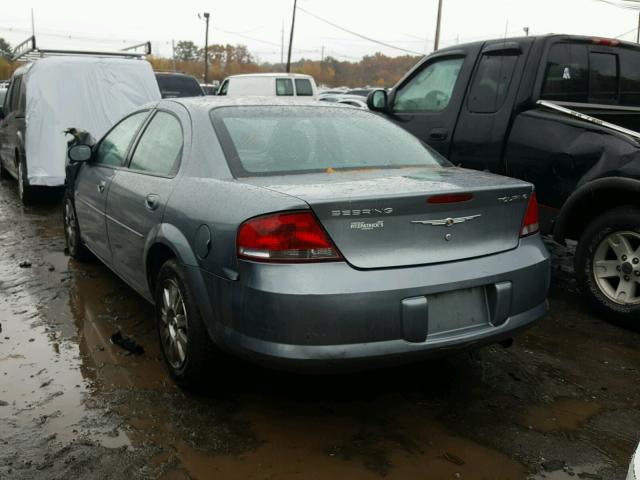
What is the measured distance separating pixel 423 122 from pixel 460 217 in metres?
3.15

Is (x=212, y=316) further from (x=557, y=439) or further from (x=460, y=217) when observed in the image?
(x=557, y=439)

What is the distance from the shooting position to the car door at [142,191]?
3623mm

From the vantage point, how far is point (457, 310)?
2854 mm

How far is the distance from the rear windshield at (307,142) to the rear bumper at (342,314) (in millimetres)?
761

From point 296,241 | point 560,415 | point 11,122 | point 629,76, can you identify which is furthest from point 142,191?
point 11,122

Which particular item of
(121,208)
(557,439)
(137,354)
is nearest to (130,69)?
(121,208)

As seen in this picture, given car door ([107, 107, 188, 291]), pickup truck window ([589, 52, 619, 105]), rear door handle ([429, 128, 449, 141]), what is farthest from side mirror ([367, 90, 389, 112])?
car door ([107, 107, 188, 291])

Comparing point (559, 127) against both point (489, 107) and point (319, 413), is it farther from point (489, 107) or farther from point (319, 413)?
point (319, 413)

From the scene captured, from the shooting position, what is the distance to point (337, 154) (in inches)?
140

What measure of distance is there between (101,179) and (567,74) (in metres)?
3.86

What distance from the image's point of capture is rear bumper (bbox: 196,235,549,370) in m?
2.64

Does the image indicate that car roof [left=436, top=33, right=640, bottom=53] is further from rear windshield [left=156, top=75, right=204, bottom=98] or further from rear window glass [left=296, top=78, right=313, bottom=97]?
rear window glass [left=296, top=78, right=313, bottom=97]

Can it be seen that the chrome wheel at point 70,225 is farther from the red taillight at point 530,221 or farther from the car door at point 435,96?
the red taillight at point 530,221

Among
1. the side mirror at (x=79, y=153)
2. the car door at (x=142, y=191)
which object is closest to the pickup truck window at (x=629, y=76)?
the car door at (x=142, y=191)
